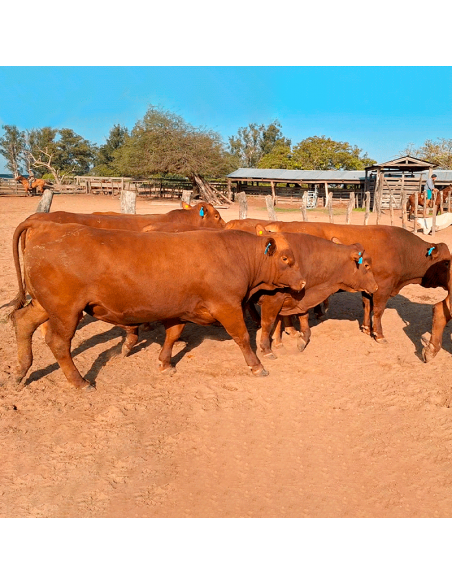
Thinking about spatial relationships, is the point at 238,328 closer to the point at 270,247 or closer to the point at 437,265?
the point at 270,247

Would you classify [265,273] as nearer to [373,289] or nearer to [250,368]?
[250,368]

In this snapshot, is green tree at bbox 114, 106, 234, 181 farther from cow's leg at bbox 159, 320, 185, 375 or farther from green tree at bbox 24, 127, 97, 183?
cow's leg at bbox 159, 320, 185, 375

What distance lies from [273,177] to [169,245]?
111ft

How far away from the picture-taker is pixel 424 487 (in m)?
3.98

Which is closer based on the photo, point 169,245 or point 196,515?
point 196,515

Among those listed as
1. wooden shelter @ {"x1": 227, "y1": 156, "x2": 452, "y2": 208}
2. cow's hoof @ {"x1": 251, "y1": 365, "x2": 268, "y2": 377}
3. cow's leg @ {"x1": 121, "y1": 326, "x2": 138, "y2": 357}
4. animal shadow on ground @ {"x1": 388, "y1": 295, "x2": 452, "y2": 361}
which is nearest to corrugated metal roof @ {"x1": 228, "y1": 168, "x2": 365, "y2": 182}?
wooden shelter @ {"x1": 227, "y1": 156, "x2": 452, "y2": 208}

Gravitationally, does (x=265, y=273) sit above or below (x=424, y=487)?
above

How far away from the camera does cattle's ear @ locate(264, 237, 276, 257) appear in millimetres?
6215

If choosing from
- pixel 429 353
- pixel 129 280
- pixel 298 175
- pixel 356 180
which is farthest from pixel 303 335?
pixel 298 175

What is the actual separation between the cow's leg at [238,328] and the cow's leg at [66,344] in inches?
63.2

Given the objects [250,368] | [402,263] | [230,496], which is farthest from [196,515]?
[402,263]

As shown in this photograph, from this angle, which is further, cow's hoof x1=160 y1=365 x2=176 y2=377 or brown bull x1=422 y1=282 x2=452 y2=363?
cow's hoof x1=160 y1=365 x2=176 y2=377

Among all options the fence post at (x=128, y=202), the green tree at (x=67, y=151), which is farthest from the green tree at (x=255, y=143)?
the fence post at (x=128, y=202)

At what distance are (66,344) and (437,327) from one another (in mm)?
4476
